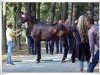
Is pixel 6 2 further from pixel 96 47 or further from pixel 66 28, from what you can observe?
pixel 96 47

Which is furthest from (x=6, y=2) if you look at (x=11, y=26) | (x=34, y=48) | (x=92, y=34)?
(x=92, y=34)

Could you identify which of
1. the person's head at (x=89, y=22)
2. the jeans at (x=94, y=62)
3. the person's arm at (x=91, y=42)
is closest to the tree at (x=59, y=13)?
the person's head at (x=89, y=22)

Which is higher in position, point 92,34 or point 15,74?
point 92,34

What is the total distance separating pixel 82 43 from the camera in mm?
9000

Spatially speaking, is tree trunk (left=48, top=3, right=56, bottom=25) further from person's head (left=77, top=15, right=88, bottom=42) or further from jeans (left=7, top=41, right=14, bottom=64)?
jeans (left=7, top=41, right=14, bottom=64)

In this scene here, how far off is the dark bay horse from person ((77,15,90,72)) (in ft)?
0.93

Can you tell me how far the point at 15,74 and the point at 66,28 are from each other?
53.2 inches

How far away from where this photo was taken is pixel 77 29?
900cm

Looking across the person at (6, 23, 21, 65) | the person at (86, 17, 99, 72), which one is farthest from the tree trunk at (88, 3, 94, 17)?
the person at (6, 23, 21, 65)

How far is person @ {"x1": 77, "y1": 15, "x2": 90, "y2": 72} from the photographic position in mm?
8922

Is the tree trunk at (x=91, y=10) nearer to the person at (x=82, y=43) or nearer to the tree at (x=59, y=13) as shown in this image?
the person at (x=82, y=43)

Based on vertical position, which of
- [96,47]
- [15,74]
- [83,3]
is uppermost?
[83,3]

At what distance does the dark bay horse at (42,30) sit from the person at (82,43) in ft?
0.93

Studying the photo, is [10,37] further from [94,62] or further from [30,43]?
[94,62]
